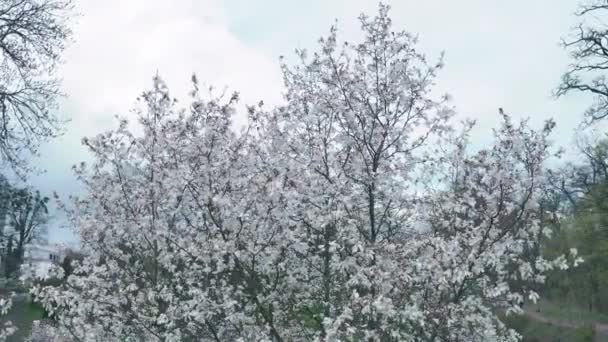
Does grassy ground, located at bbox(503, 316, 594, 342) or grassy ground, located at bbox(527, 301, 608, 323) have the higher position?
grassy ground, located at bbox(527, 301, 608, 323)

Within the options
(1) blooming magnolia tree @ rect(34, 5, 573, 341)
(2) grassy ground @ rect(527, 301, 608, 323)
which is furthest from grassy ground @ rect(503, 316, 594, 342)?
(1) blooming magnolia tree @ rect(34, 5, 573, 341)

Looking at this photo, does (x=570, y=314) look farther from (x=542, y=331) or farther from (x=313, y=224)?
(x=313, y=224)

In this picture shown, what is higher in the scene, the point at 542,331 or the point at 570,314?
the point at 570,314

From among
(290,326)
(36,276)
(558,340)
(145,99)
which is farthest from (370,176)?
(558,340)

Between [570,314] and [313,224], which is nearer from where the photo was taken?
[313,224]

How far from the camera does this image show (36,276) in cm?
710

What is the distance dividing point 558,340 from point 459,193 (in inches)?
693

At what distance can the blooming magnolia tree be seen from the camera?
561 centimetres

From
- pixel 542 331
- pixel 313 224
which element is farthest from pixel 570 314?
pixel 313 224

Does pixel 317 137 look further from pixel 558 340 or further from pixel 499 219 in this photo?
pixel 558 340

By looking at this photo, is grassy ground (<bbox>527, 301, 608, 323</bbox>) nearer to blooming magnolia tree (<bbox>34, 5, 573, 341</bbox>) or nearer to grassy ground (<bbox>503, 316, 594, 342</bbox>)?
grassy ground (<bbox>503, 316, 594, 342</bbox>)

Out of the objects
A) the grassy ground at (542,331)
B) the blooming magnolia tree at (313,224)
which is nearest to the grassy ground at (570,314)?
the grassy ground at (542,331)

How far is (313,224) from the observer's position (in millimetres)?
6020

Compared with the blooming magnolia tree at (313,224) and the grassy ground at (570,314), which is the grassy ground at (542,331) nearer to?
the grassy ground at (570,314)
